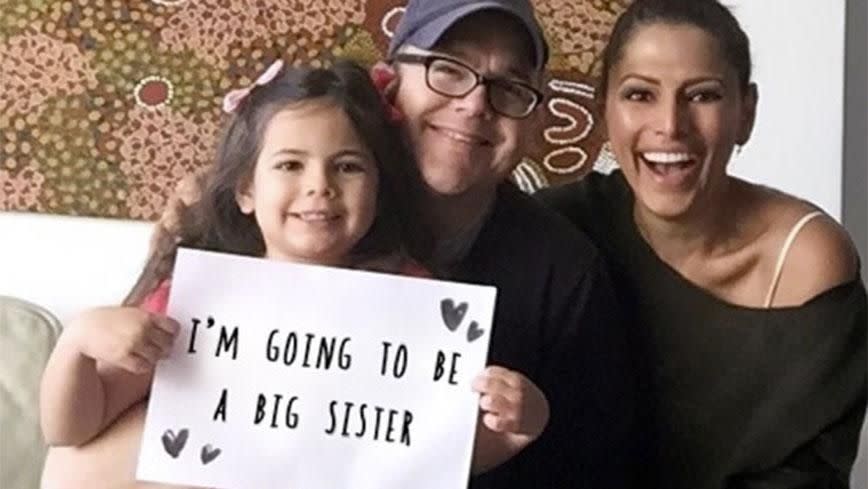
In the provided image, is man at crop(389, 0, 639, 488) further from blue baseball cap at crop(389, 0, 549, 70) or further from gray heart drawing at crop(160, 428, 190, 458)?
gray heart drawing at crop(160, 428, 190, 458)

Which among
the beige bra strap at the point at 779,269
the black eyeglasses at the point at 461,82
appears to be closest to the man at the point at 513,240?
the black eyeglasses at the point at 461,82

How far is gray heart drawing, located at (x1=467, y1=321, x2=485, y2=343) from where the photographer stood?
89 cm

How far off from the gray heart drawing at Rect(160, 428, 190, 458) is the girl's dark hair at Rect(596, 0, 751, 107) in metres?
0.44

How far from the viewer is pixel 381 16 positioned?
43.8 inches

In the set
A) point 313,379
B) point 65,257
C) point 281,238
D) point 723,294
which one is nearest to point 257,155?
point 281,238

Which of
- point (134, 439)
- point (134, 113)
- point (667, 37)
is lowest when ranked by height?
point (134, 439)

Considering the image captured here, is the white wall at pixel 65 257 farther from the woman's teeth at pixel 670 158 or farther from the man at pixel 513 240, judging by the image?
the woman's teeth at pixel 670 158

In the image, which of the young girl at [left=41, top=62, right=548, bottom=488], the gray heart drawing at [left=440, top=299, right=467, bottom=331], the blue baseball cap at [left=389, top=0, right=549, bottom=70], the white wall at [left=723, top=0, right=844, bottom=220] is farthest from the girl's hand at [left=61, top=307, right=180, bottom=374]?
the white wall at [left=723, top=0, right=844, bottom=220]

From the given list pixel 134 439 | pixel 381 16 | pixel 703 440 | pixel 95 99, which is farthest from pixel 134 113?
pixel 703 440

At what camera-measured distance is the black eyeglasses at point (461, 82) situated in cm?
97

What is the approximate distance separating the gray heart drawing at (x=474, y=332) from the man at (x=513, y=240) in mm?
61

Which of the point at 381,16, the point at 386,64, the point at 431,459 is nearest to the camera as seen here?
the point at 431,459

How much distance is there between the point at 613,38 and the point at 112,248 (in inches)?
17.6

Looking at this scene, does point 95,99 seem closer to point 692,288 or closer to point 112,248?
point 112,248
